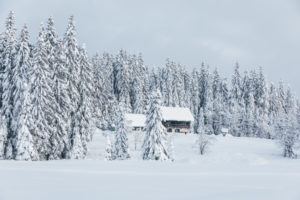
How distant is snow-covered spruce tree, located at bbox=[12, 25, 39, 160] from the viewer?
90.4 feet

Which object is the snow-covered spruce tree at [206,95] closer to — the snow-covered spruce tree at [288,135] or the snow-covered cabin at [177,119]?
the snow-covered cabin at [177,119]

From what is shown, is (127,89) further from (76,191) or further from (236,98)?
(76,191)

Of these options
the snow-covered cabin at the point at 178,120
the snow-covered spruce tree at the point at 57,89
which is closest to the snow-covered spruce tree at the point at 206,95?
the snow-covered cabin at the point at 178,120

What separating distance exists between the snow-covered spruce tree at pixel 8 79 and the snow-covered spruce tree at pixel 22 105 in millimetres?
538

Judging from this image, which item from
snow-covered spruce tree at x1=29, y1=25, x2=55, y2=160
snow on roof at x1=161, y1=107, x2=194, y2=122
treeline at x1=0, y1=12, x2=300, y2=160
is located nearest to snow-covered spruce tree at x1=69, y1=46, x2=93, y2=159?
treeline at x1=0, y1=12, x2=300, y2=160

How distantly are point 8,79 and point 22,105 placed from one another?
15.1 feet

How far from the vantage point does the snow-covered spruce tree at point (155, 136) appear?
3359cm

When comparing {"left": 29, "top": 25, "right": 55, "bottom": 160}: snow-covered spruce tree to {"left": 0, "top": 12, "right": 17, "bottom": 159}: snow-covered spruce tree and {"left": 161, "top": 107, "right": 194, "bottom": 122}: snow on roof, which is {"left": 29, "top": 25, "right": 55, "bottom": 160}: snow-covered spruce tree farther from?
{"left": 161, "top": 107, "right": 194, "bottom": 122}: snow on roof

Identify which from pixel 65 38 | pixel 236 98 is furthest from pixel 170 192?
pixel 236 98

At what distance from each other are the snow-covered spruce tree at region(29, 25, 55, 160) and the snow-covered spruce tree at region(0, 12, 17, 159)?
3000 mm

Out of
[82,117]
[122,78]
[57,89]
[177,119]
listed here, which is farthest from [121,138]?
[122,78]

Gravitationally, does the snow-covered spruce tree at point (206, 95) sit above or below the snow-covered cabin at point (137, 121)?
above

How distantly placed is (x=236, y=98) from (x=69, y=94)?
63438 mm

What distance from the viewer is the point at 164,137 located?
34781 mm
